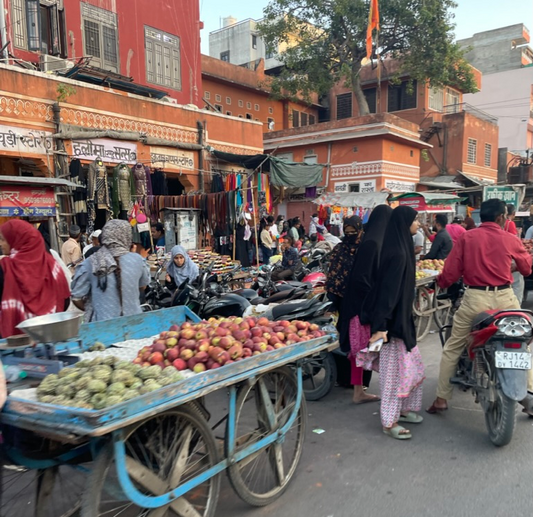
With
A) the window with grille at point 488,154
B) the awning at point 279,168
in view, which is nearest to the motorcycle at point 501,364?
the awning at point 279,168

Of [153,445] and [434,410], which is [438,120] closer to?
[434,410]

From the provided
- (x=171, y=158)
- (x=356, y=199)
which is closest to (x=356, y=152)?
(x=356, y=199)

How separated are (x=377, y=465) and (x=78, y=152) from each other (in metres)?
8.91

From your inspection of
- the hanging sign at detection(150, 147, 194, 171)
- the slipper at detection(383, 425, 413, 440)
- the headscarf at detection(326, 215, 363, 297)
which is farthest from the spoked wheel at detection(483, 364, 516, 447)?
the hanging sign at detection(150, 147, 194, 171)

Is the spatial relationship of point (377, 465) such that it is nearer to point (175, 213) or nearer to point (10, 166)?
point (175, 213)

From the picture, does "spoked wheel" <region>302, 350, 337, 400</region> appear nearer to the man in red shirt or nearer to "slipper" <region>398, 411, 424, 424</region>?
"slipper" <region>398, 411, 424, 424</region>

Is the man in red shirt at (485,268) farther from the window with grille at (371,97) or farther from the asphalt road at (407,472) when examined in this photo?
the window with grille at (371,97)

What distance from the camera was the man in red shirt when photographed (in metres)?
3.77

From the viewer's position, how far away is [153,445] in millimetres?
2270

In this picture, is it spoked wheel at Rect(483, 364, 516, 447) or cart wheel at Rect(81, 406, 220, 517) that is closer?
cart wheel at Rect(81, 406, 220, 517)

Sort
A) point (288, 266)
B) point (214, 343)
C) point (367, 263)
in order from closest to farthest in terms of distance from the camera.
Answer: point (214, 343) → point (367, 263) → point (288, 266)

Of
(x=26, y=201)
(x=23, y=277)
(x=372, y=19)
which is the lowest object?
(x=23, y=277)

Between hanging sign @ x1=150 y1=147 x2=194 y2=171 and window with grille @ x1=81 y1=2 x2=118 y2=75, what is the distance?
310cm

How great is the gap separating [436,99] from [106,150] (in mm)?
21819
